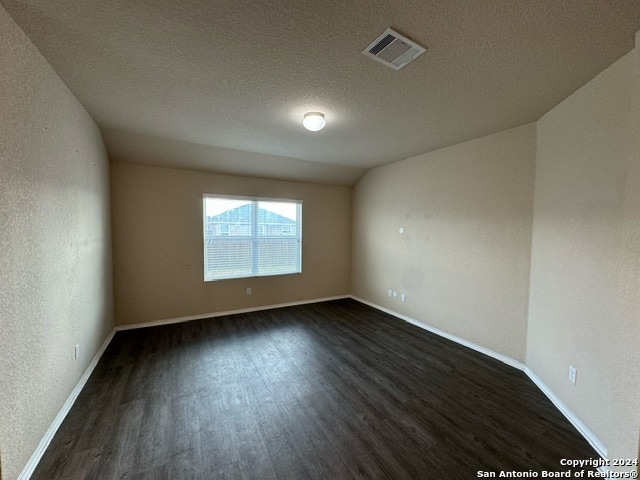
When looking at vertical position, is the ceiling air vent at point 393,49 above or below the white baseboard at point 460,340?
above

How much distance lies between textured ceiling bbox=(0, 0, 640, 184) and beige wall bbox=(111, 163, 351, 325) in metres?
0.92

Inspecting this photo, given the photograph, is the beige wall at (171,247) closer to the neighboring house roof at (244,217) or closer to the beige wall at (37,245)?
the neighboring house roof at (244,217)

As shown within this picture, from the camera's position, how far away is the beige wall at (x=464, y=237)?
8.80 ft

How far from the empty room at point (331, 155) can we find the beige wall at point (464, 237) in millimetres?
30

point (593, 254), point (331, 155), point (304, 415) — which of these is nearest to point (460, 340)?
point (593, 254)

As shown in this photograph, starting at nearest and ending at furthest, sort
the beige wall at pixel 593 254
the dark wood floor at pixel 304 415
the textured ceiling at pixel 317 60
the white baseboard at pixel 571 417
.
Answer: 1. the textured ceiling at pixel 317 60
2. the beige wall at pixel 593 254
3. the dark wood floor at pixel 304 415
4. the white baseboard at pixel 571 417

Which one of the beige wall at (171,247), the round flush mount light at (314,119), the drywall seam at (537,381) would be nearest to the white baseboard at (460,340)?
the drywall seam at (537,381)

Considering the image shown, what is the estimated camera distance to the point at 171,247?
386 centimetres

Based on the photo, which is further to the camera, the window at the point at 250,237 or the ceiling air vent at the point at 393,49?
the window at the point at 250,237

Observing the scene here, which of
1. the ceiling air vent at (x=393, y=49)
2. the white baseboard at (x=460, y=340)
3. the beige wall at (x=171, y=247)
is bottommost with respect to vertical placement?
the white baseboard at (x=460, y=340)

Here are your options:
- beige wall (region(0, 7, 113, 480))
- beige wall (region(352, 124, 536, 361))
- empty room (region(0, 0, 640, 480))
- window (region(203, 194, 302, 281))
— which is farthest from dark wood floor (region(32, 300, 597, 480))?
window (region(203, 194, 302, 281))

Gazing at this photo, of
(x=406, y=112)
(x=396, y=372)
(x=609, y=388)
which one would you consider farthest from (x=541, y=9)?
(x=396, y=372)

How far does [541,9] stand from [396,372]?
2.89m

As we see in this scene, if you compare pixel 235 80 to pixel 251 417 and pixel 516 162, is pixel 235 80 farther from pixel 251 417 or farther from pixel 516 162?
pixel 516 162
